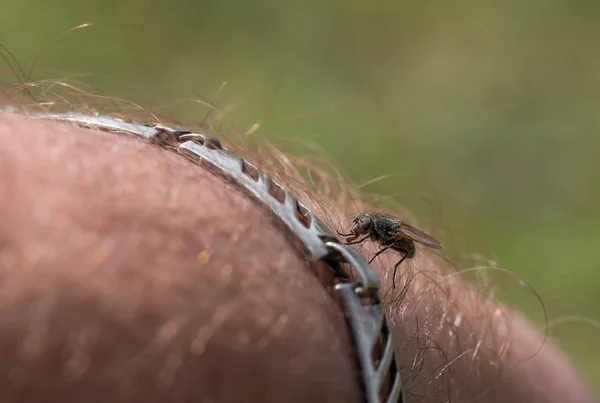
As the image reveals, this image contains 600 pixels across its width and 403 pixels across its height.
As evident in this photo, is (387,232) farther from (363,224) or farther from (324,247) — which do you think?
(324,247)

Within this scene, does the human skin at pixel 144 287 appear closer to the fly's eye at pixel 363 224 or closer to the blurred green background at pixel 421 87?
the fly's eye at pixel 363 224

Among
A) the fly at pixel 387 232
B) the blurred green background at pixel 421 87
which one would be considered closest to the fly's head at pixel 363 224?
the fly at pixel 387 232

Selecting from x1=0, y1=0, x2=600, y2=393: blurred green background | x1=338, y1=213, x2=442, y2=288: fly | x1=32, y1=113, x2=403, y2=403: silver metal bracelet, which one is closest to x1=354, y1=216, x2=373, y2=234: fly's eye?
x1=338, y1=213, x2=442, y2=288: fly

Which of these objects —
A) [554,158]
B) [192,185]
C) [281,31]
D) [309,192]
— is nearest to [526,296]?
[554,158]

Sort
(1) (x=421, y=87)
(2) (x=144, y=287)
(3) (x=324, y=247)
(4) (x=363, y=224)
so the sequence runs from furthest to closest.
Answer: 1. (1) (x=421, y=87)
2. (4) (x=363, y=224)
3. (3) (x=324, y=247)
4. (2) (x=144, y=287)

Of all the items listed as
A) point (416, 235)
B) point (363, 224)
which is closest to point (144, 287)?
point (363, 224)

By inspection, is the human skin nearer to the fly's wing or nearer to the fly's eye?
the fly's eye

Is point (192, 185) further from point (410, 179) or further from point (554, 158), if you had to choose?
point (554, 158)
